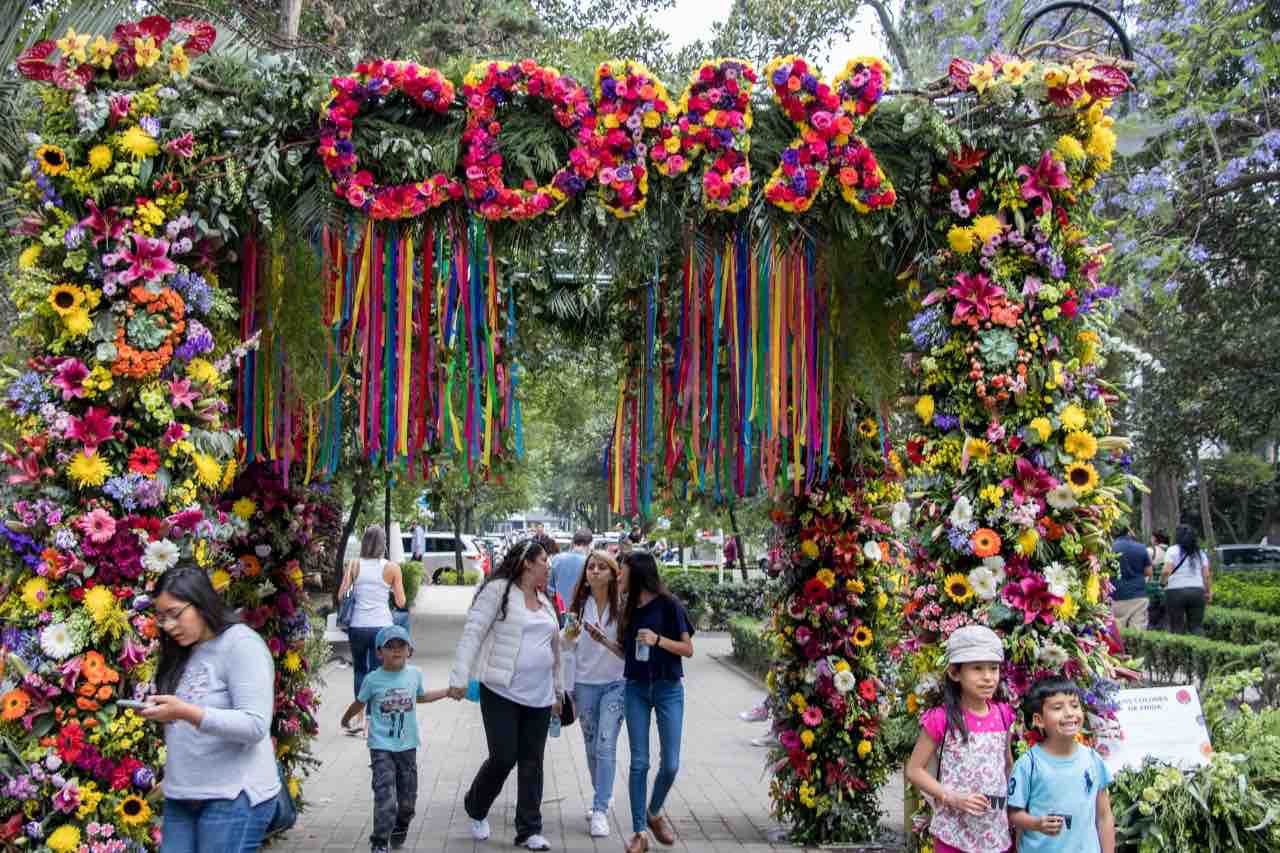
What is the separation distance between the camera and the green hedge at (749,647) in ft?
53.1

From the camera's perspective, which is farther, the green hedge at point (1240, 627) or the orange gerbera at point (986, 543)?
the green hedge at point (1240, 627)

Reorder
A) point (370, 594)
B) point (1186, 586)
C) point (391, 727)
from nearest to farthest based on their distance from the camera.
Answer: point (391, 727) → point (370, 594) → point (1186, 586)

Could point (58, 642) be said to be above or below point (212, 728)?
above

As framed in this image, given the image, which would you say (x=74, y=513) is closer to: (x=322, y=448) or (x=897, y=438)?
(x=322, y=448)

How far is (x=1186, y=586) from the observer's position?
52.3 feet

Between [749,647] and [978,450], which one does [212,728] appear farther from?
[749,647]

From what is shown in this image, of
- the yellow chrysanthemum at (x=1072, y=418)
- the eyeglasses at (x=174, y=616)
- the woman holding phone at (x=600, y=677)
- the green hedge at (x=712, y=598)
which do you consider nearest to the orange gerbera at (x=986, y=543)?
the yellow chrysanthemum at (x=1072, y=418)

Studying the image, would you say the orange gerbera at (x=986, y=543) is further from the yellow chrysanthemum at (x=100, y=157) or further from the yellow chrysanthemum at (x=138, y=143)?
the yellow chrysanthemum at (x=100, y=157)

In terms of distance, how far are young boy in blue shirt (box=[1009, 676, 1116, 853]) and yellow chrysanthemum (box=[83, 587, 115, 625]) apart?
3.34m

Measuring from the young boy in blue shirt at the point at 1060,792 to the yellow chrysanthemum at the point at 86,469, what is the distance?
11.5 ft

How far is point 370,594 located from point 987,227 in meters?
6.57

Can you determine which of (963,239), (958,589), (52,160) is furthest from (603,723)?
(52,160)

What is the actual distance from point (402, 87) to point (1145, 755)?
430 cm

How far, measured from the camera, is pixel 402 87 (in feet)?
17.0
